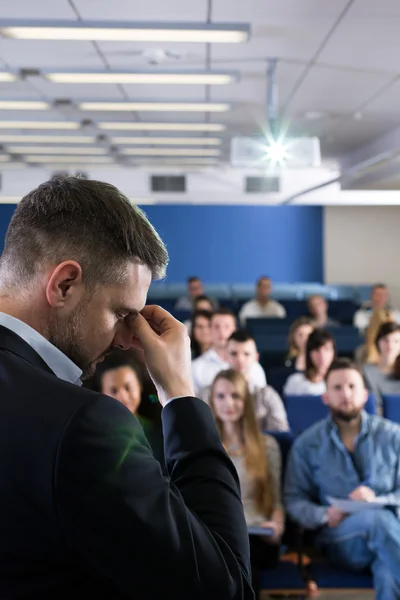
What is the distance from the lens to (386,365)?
644cm

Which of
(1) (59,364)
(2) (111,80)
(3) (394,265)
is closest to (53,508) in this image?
(1) (59,364)

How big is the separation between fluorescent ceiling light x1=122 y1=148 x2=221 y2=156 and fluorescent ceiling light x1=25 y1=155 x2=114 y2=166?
0.83 metres

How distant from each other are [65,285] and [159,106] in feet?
27.3

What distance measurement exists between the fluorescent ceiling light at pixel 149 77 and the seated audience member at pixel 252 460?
12.7ft

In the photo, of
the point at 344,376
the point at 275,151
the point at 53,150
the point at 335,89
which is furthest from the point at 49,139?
the point at 344,376

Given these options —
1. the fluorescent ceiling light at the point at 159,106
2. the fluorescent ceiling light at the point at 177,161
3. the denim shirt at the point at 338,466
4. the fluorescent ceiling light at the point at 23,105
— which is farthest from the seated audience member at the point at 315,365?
the fluorescent ceiling light at the point at 177,161

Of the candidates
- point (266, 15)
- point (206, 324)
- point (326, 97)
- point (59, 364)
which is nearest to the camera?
point (59, 364)

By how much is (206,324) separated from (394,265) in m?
10.8

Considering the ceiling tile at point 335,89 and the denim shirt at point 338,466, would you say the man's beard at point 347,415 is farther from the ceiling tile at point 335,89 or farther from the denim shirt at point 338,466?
the ceiling tile at point 335,89

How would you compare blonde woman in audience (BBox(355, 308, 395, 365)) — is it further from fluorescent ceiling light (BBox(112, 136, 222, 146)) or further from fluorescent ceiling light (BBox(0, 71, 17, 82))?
fluorescent ceiling light (BBox(112, 136, 222, 146))

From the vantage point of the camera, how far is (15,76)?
7.52 meters

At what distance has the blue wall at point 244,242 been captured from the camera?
1670 centimetres

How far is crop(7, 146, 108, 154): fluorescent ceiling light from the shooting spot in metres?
12.6

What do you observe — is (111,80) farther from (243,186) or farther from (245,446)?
(243,186)
